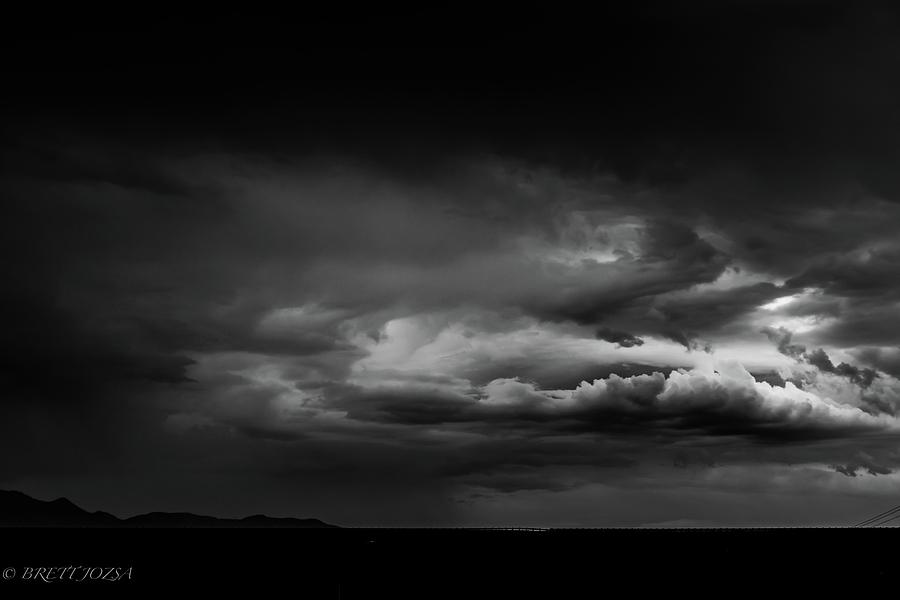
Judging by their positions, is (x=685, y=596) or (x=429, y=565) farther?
(x=429, y=565)

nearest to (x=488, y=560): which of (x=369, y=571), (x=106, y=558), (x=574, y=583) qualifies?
(x=369, y=571)

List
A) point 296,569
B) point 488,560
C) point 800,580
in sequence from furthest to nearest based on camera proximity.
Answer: point 488,560
point 296,569
point 800,580

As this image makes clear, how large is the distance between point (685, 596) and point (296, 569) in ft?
235

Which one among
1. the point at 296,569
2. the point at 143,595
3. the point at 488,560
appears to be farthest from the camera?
the point at 488,560

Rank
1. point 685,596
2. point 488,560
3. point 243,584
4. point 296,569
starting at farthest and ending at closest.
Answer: point 488,560 → point 296,569 → point 243,584 → point 685,596

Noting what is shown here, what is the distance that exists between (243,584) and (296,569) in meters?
33.8

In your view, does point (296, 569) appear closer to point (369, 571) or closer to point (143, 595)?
point (369, 571)

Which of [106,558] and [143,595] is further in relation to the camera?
[106,558]

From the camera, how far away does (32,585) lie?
97062mm

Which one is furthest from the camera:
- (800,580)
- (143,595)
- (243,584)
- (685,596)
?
(800,580)

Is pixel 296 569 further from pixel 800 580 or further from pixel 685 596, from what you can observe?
pixel 800 580

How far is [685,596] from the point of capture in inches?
3760

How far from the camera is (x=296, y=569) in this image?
139m

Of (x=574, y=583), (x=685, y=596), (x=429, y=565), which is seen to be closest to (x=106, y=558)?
(x=429, y=565)
